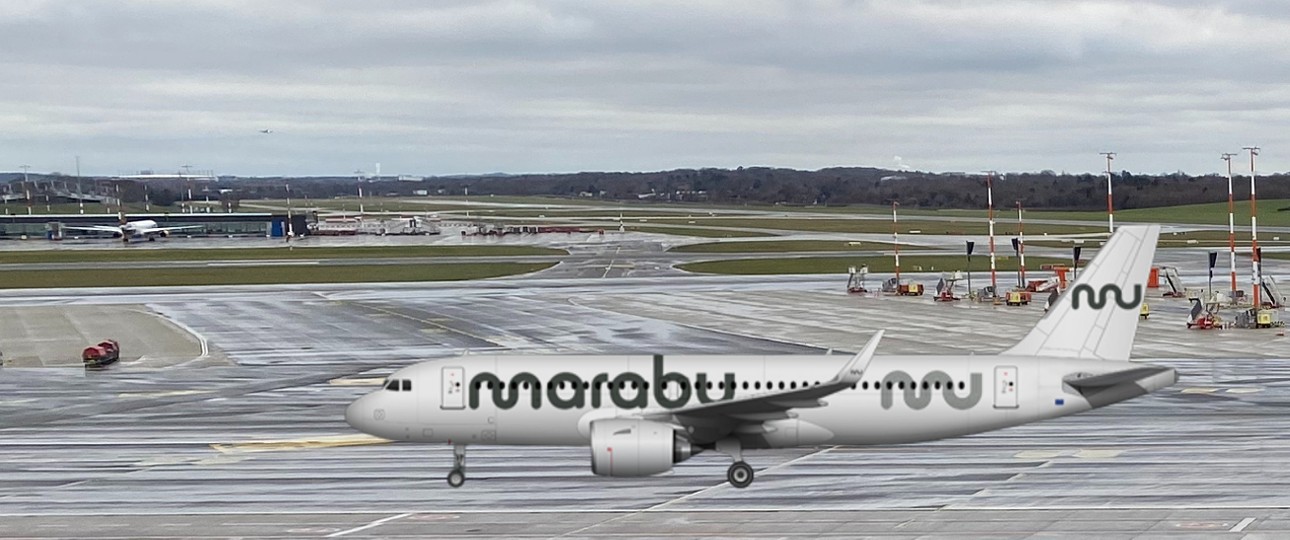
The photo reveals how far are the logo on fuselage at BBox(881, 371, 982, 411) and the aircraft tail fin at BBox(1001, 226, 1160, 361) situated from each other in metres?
2.65

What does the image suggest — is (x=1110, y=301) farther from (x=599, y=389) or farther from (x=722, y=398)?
(x=599, y=389)

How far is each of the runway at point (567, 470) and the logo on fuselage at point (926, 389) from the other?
228 cm

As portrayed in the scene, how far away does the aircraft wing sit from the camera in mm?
31797

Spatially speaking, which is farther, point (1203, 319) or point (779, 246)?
point (779, 246)

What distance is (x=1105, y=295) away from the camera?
35.6m

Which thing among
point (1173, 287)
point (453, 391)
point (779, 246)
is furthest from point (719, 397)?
point (779, 246)

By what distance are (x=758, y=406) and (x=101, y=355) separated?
138ft

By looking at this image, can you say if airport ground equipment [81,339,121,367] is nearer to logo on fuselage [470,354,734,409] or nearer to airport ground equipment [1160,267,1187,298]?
logo on fuselage [470,354,734,409]

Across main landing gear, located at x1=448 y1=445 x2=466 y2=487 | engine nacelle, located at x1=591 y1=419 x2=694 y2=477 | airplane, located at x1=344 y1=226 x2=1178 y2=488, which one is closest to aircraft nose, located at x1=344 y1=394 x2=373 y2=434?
airplane, located at x1=344 y1=226 x2=1178 y2=488

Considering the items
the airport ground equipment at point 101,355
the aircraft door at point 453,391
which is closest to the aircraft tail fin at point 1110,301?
the aircraft door at point 453,391

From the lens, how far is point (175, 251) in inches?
6407

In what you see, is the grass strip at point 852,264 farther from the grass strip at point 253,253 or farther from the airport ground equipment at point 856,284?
the grass strip at point 253,253

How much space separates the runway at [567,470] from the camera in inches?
1277

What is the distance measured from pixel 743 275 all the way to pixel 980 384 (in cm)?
8088
